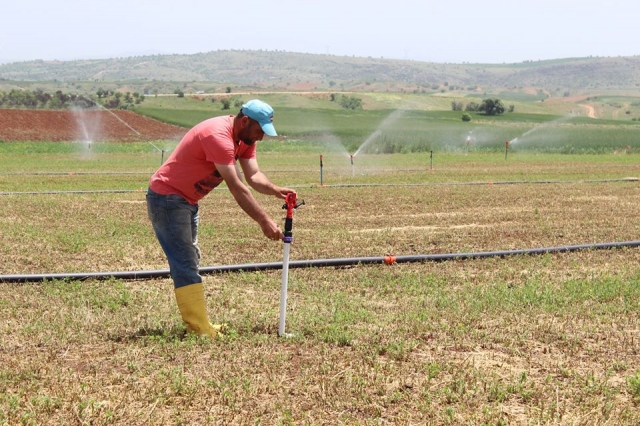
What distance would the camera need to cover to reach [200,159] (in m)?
6.41

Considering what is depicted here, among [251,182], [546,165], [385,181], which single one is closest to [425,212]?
[385,181]

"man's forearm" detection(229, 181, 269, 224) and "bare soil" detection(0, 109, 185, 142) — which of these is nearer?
"man's forearm" detection(229, 181, 269, 224)

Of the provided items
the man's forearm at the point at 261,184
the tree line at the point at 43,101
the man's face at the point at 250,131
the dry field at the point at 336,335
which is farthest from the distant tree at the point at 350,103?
the man's face at the point at 250,131

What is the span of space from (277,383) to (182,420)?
2.72ft

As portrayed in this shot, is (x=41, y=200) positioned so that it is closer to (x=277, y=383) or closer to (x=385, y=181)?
(x=385, y=181)

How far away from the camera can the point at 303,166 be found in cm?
3178

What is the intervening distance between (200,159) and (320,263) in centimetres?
395

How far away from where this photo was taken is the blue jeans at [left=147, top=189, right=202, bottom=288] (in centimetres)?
651

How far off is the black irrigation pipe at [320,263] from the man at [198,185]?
2826 mm

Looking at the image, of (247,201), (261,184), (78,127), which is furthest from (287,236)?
(78,127)

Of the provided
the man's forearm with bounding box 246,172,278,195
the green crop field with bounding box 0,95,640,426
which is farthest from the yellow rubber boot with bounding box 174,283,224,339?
the man's forearm with bounding box 246,172,278,195

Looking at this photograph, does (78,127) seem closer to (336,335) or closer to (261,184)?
(261,184)

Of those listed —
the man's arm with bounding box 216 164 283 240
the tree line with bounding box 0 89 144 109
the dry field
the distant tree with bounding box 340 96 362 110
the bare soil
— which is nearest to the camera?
the dry field

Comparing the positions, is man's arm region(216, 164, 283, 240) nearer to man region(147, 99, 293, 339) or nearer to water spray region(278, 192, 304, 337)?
man region(147, 99, 293, 339)
